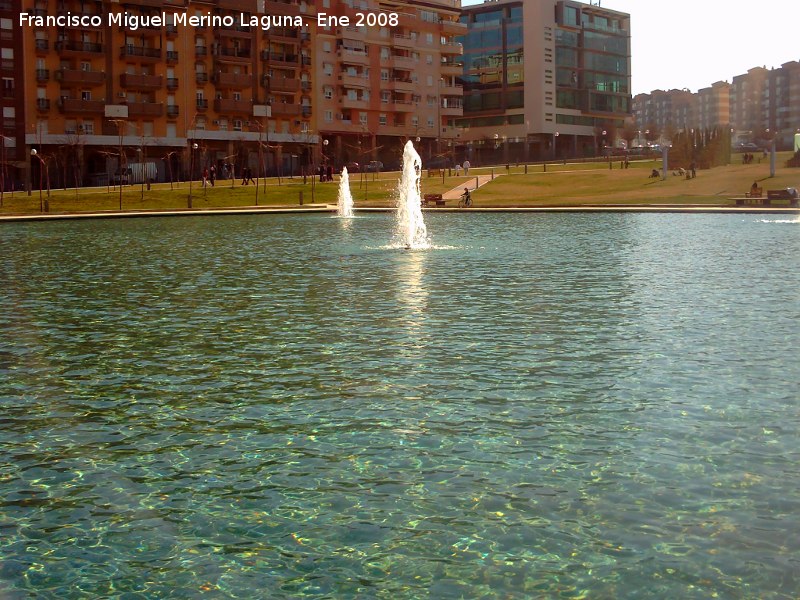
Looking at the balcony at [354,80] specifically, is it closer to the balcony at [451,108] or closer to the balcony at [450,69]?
the balcony at [451,108]

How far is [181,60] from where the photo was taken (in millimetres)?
99875

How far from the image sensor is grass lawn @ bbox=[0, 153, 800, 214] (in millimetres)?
67125

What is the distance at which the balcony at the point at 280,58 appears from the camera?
106 metres

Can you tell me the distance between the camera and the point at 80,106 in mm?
91062

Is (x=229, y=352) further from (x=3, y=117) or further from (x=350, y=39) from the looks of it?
(x=350, y=39)

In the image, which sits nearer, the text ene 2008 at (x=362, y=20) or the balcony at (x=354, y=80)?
the text ene 2008 at (x=362, y=20)

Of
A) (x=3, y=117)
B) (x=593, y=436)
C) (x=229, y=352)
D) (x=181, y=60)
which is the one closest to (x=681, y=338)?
(x=593, y=436)

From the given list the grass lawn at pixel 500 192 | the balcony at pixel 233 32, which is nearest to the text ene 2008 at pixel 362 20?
the balcony at pixel 233 32

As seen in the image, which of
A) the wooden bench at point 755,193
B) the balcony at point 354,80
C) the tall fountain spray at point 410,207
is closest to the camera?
the tall fountain spray at point 410,207

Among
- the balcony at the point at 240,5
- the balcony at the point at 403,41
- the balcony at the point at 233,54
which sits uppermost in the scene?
the balcony at the point at 240,5

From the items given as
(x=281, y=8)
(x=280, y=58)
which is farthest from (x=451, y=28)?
(x=280, y=58)

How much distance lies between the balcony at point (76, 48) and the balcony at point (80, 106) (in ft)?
14.5

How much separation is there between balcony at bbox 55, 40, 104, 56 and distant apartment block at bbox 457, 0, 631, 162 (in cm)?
5675

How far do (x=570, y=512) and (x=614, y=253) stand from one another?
23479 mm
